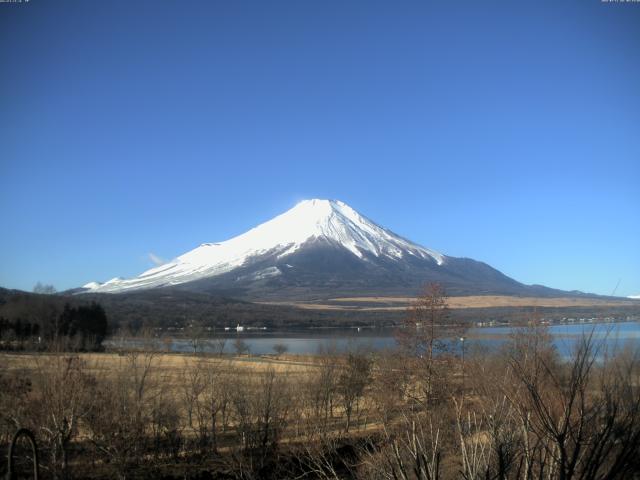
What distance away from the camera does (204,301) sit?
182875 mm

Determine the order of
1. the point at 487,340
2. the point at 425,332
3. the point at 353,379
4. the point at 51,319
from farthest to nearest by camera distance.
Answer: the point at 51,319, the point at 487,340, the point at 353,379, the point at 425,332

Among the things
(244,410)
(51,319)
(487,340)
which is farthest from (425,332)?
(51,319)

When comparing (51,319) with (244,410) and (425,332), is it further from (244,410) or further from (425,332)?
(425,332)

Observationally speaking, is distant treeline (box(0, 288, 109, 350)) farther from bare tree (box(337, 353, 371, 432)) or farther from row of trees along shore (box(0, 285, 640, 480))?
row of trees along shore (box(0, 285, 640, 480))

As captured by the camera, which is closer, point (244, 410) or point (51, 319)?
point (244, 410)

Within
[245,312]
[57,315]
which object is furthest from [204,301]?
[57,315]

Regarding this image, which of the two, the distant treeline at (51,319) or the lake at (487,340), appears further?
the distant treeline at (51,319)

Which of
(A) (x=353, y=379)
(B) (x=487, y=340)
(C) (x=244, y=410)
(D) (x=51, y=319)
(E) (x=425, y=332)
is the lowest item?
(A) (x=353, y=379)

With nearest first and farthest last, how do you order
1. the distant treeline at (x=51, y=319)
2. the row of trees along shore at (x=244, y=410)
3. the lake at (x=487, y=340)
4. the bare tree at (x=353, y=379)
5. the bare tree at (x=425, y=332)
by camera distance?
the lake at (x=487, y=340) < the row of trees along shore at (x=244, y=410) < the bare tree at (x=425, y=332) < the bare tree at (x=353, y=379) < the distant treeline at (x=51, y=319)

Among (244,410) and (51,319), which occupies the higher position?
(51,319)

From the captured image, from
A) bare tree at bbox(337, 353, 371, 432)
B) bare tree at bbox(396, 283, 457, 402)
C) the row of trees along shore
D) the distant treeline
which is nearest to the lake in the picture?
the row of trees along shore

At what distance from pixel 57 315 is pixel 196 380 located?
198 feet

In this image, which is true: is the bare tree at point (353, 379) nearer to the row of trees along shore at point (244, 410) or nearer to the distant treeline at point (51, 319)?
the row of trees along shore at point (244, 410)

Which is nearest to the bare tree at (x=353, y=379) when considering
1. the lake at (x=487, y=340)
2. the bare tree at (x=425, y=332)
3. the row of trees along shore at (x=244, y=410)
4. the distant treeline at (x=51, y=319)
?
the row of trees along shore at (x=244, y=410)
